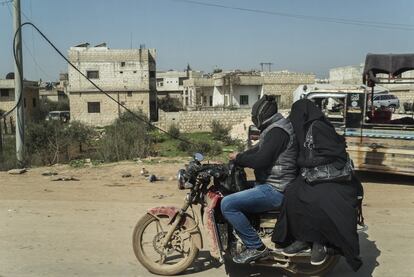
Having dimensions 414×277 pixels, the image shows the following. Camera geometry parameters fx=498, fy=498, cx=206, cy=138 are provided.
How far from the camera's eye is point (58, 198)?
→ 29.4 feet

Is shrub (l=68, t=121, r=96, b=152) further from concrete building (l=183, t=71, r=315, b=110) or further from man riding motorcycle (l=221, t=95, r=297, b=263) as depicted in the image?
concrete building (l=183, t=71, r=315, b=110)

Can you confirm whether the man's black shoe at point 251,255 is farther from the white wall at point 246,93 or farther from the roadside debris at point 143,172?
the white wall at point 246,93

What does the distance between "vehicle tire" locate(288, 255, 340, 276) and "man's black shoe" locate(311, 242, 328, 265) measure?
0.89 feet

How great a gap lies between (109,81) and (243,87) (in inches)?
707

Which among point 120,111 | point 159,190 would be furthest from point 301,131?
point 120,111

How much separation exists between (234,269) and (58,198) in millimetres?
4908

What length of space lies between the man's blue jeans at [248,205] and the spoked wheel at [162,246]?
0.57 m

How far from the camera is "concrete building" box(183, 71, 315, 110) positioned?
59156 millimetres

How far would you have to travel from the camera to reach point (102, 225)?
685 centimetres

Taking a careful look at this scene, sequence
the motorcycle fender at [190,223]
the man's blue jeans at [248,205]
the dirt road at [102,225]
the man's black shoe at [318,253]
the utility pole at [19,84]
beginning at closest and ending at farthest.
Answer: the man's black shoe at [318,253] → the man's blue jeans at [248,205] → the motorcycle fender at [190,223] → the dirt road at [102,225] → the utility pole at [19,84]

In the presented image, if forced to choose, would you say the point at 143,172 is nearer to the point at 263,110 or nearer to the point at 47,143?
the point at 263,110

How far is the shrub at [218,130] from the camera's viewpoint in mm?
36559

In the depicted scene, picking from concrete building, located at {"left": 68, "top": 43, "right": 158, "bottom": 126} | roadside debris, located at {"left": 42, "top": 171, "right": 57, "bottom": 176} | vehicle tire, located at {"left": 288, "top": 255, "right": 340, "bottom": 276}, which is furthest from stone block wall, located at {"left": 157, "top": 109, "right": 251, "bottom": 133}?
vehicle tire, located at {"left": 288, "top": 255, "right": 340, "bottom": 276}

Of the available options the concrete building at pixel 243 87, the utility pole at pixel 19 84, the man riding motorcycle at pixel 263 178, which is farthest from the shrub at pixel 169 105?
the man riding motorcycle at pixel 263 178
